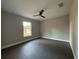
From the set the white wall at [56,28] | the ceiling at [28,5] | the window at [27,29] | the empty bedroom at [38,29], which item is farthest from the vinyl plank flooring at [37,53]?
the white wall at [56,28]

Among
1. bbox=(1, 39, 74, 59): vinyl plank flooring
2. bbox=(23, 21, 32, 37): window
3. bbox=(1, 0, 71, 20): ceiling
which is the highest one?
bbox=(1, 0, 71, 20): ceiling

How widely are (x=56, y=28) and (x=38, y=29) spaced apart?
7.83 feet

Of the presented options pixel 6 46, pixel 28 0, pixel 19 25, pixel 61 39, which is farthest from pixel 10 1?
pixel 61 39

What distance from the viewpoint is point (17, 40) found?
16.7 ft

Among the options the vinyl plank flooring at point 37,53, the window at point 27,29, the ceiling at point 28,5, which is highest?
the ceiling at point 28,5

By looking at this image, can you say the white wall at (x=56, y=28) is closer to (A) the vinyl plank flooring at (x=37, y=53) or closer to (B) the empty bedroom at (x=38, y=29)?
(B) the empty bedroom at (x=38, y=29)

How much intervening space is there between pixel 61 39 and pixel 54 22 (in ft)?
6.70

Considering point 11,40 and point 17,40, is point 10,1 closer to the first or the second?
point 11,40

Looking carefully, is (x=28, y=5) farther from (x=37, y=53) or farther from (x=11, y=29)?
(x=37, y=53)

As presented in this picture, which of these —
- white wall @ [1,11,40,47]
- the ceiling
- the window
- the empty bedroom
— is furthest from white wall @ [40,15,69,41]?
white wall @ [1,11,40,47]

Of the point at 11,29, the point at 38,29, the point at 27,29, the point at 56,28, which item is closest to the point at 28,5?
the point at 11,29

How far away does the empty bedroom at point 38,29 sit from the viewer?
318 centimetres

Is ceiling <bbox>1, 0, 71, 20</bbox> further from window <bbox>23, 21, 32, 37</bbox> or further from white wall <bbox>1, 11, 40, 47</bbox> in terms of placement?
window <bbox>23, 21, 32, 37</bbox>

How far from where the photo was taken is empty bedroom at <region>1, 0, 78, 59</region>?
10.4 feet
